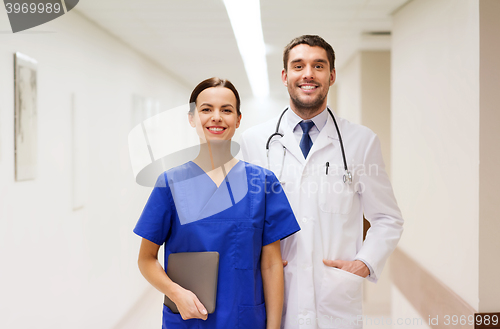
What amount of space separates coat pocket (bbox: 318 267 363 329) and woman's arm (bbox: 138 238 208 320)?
46cm

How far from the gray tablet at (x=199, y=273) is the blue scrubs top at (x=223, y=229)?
24 mm

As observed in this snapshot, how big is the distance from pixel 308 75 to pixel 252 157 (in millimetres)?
368

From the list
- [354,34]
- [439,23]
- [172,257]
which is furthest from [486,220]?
[354,34]

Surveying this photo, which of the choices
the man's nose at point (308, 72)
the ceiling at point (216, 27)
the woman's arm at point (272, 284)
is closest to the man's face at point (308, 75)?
the man's nose at point (308, 72)

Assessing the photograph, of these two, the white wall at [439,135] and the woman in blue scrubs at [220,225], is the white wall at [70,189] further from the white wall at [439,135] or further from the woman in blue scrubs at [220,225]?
the white wall at [439,135]

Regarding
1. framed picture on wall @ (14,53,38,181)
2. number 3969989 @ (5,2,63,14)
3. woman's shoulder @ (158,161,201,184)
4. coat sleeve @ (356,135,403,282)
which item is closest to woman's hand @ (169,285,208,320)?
woman's shoulder @ (158,161,201,184)

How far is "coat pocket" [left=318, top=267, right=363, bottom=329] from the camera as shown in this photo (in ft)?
4.28

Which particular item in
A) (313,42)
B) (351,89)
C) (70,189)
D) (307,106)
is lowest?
(70,189)

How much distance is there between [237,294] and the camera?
A: 1.13 m

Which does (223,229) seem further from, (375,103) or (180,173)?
(375,103)

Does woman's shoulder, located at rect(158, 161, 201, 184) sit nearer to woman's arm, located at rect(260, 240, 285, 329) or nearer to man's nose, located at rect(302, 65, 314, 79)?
woman's arm, located at rect(260, 240, 285, 329)

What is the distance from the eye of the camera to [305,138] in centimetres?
144

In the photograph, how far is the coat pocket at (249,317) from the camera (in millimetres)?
1131

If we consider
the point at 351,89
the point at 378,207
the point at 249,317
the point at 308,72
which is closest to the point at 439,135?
the point at 378,207
